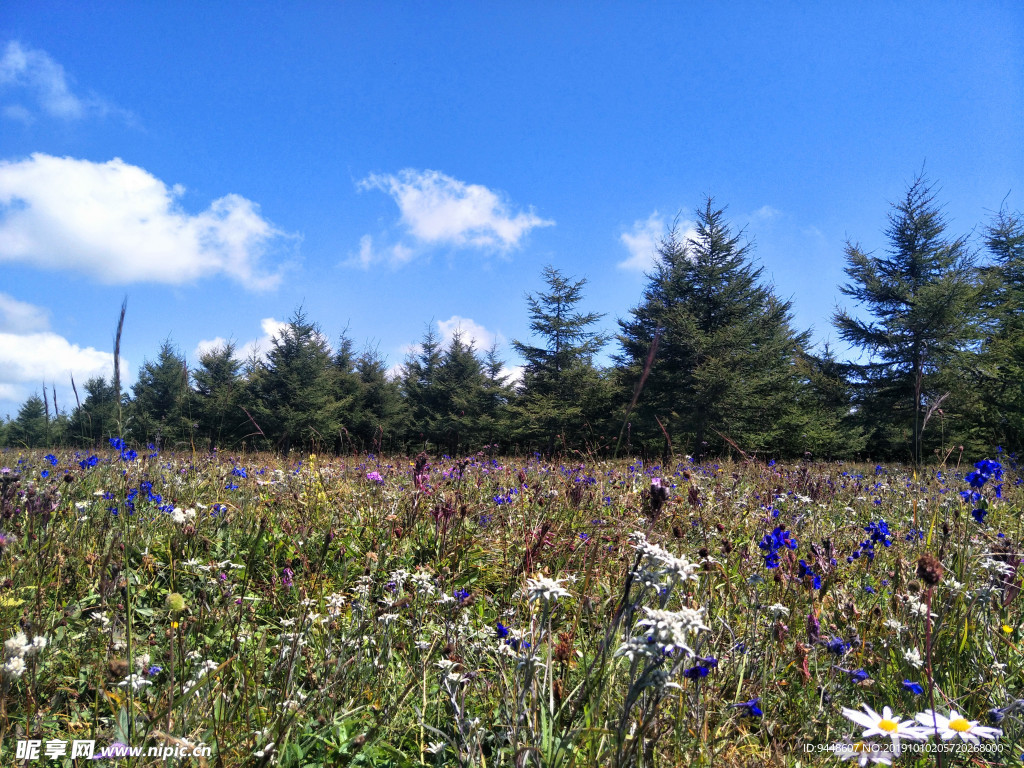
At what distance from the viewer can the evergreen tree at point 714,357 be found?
19547mm

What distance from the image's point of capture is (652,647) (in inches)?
38.3

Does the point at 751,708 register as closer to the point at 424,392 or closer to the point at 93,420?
the point at 93,420

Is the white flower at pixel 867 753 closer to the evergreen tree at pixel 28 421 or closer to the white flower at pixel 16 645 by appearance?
the white flower at pixel 16 645

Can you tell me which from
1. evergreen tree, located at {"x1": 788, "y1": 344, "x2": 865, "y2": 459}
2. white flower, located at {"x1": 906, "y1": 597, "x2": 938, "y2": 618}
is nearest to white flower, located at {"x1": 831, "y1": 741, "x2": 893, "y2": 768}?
white flower, located at {"x1": 906, "y1": 597, "x2": 938, "y2": 618}

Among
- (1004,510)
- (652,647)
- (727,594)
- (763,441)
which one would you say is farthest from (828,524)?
(763,441)

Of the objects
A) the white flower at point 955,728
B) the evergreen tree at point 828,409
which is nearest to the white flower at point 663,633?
the white flower at point 955,728

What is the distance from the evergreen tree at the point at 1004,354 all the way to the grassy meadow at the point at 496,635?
18666 mm

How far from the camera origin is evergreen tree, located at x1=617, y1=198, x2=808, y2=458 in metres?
19.5

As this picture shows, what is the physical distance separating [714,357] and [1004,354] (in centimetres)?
1104

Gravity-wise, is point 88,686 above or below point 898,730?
below

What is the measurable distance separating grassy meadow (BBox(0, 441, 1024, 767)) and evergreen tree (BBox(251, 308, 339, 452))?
74.3ft

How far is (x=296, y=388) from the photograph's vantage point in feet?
85.1

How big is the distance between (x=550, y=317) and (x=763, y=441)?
36.6 feet

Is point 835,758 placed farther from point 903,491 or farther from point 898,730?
point 903,491
